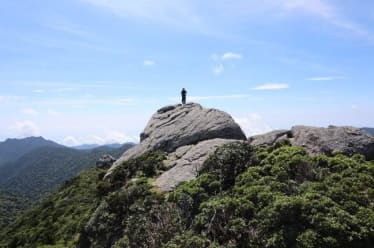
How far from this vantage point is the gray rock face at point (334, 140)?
2991cm

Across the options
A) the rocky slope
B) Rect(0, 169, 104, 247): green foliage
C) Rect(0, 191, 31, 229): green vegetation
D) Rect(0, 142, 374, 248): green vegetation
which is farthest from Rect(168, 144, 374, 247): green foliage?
Rect(0, 191, 31, 229): green vegetation

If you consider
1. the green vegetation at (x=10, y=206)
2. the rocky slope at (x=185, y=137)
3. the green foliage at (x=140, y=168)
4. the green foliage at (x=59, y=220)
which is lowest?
the green vegetation at (x=10, y=206)

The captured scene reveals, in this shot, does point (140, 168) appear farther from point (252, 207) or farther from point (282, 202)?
point (282, 202)

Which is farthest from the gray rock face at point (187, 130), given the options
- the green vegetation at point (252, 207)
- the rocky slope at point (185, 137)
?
the green vegetation at point (252, 207)

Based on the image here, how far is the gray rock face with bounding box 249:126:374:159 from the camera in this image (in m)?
29.9

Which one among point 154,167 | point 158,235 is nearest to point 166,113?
point 154,167

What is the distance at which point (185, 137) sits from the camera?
40.7m

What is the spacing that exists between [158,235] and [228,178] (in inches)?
327

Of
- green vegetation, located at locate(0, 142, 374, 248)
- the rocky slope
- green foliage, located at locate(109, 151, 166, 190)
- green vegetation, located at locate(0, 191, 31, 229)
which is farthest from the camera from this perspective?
green vegetation, located at locate(0, 191, 31, 229)

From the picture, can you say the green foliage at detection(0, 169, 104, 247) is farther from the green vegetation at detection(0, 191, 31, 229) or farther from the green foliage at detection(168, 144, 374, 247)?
the green vegetation at detection(0, 191, 31, 229)

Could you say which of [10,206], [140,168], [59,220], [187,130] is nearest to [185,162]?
[140,168]

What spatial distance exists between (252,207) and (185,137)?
21.9 metres

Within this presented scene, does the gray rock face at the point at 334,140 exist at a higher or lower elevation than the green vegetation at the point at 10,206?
higher

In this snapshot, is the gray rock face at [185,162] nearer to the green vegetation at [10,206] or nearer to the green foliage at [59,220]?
the green foliage at [59,220]
